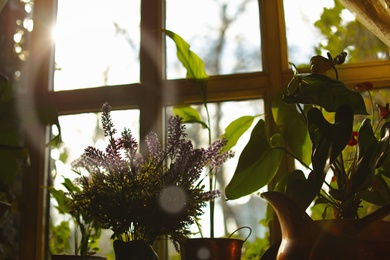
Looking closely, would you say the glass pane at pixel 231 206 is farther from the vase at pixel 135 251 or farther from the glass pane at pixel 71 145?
the vase at pixel 135 251

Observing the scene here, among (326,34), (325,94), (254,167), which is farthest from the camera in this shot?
(326,34)

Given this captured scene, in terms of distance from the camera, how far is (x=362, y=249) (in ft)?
3.34

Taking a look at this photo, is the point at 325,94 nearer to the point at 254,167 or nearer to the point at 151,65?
the point at 254,167

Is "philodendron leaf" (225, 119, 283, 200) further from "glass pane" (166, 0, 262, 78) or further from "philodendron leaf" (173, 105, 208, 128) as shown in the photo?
"glass pane" (166, 0, 262, 78)

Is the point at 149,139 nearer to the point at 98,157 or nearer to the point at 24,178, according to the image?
the point at 98,157

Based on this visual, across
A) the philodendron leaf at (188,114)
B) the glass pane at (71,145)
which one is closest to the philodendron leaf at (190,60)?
the philodendron leaf at (188,114)

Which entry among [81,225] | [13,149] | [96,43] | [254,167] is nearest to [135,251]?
[254,167]

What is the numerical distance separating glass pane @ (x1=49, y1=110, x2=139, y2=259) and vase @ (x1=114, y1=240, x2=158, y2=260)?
2.48 feet

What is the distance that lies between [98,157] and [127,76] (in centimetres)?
89

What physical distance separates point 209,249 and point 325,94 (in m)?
0.54

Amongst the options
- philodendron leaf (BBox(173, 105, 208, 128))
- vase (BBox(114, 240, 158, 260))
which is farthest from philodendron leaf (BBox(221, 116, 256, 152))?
vase (BBox(114, 240, 158, 260))

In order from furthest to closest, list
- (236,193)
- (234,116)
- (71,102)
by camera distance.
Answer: (71,102), (234,116), (236,193)

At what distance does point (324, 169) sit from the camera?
1160 millimetres

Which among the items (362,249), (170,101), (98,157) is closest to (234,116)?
(170,101)
